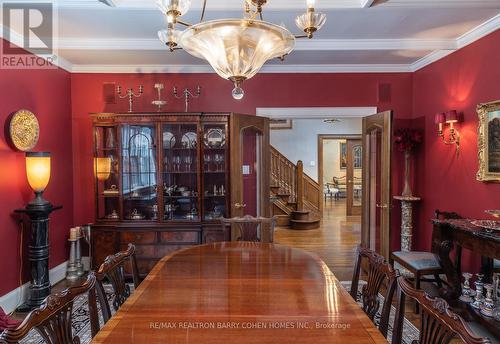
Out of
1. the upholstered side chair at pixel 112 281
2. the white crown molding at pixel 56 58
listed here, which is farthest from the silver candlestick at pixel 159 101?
the upholstered side chair at pixel 112 281

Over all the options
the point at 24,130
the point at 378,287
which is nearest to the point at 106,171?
the point at 24,130

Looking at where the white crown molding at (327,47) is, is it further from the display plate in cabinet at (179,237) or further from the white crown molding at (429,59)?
the display plate in cabinet at (179,237)

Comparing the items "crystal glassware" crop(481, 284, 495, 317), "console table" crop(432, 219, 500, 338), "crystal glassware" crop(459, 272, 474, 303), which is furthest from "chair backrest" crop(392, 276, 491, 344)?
"crystal glassware" crop(459, 272, 474, 303)

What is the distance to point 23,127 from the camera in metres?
3.44

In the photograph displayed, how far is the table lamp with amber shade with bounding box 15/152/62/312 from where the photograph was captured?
10.9 feet

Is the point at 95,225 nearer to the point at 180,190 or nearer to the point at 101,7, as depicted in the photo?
the point at 180,190

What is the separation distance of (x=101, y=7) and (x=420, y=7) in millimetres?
2678

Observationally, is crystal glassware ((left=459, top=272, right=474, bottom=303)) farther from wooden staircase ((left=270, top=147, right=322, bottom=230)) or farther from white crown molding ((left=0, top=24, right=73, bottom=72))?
white crown molding ((left=0, top=24, right=73, bottom=72))

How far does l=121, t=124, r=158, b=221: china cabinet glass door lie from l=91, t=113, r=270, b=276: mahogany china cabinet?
0.01m

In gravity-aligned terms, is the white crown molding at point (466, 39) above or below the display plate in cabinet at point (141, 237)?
above

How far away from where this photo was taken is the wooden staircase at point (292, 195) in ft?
25.1

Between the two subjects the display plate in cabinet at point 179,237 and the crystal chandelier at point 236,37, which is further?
the display plate in cabinet at point 179,237

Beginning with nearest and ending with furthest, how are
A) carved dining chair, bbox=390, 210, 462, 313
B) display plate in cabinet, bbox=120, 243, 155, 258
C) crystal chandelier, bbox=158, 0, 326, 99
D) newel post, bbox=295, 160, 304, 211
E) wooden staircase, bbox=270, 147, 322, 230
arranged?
crystal chandelier, bbox=158, 0, 326, 99
carved dining chair, bbox=390, 210, 462, 313
display plate in cabinet, bbox=120, 243, 155, 258
wooden staircase, bbox=270, 147, 322, 230
newel post, bbox=295, 160, 304, 211

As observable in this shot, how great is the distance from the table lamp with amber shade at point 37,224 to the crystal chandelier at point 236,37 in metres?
2.20
